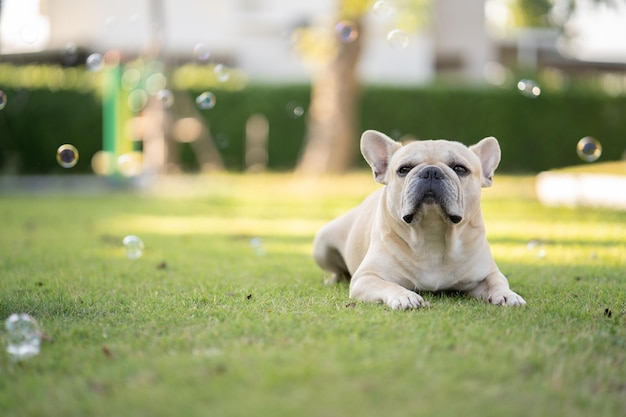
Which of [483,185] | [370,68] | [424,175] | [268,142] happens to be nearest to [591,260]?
[483,185]

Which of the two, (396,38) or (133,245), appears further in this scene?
(396,38)

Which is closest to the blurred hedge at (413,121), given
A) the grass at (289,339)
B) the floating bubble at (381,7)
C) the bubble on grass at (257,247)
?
the bubble on grass at (257,247)

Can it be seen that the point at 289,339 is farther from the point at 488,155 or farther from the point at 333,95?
the point at 333,95

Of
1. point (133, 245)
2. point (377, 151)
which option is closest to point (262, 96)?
point (133, 245)

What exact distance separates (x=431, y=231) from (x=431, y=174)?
0.39m

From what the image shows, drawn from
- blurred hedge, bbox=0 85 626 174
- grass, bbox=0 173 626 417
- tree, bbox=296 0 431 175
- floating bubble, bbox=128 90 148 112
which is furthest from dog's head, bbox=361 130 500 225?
blurred hedge, bbox=0 85 626 174

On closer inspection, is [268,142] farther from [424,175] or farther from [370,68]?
[424,175]

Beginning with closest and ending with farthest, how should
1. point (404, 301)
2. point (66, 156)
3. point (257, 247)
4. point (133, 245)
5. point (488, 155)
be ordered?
point (404, 301) < point (488, 155) < point (133, 245) < point (66, 156) < point (257, 247)

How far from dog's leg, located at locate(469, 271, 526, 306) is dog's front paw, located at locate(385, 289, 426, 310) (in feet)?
1.51

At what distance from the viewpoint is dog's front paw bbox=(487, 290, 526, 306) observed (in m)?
4.45

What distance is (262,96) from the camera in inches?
780

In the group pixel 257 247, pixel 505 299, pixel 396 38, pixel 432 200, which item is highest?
pixel 396 38

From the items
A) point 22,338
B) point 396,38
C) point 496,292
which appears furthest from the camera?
point 396,38

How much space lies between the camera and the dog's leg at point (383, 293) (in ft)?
14.1
